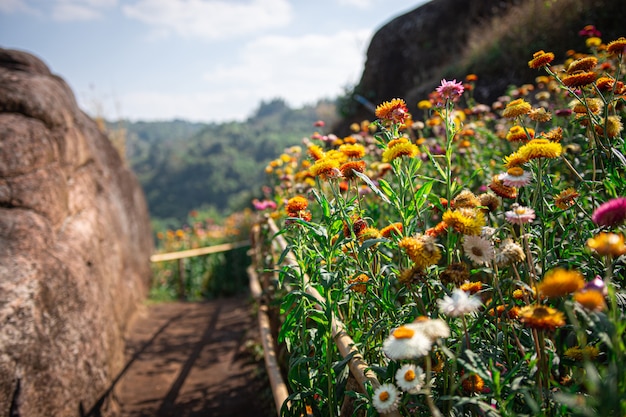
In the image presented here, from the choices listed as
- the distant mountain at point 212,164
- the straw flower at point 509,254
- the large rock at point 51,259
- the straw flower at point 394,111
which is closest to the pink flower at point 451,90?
the straw flower at point 394,111

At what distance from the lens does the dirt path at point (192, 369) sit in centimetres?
388

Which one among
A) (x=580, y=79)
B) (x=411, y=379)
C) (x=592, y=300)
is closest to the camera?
(x=592, y=300)

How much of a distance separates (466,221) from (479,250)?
87mm

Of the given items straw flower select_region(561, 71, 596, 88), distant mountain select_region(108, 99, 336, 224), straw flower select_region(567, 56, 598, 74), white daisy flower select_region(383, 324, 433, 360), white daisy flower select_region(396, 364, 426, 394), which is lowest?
distant mountain select_region(108, 99, 336, 224)

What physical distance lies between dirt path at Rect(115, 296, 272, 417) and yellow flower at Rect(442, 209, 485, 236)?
2.92 metres

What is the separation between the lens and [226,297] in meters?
8.40

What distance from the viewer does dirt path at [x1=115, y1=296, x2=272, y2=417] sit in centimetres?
388

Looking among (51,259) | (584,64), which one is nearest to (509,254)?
(584,64)

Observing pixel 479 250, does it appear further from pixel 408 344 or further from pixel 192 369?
pixel 192 369

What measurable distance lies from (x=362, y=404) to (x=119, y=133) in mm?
10037

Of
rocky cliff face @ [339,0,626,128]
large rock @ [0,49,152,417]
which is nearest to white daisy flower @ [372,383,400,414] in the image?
large rock @ [0,49,152,417]

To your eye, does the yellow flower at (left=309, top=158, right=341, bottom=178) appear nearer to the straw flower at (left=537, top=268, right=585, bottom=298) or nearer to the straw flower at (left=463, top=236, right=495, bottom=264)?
the straw flower at (left=463, top=236, right=495, bottom=264)

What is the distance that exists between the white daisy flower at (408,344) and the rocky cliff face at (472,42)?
18.9ft

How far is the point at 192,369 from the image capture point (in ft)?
15.4
